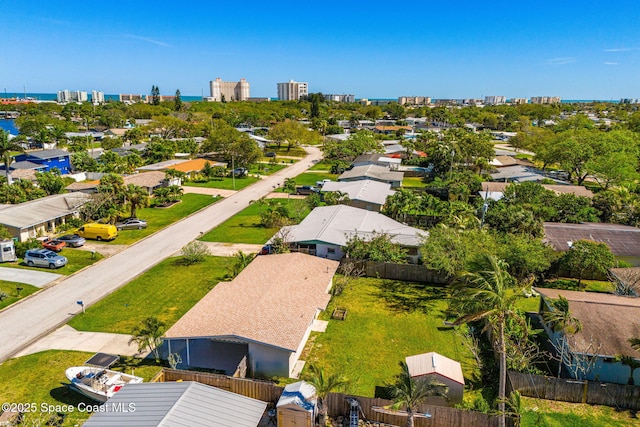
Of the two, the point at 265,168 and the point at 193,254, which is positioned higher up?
the point at 265,168

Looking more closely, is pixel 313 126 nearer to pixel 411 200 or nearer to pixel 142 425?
pixel 411 200

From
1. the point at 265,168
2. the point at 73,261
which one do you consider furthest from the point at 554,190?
the point at 73,261

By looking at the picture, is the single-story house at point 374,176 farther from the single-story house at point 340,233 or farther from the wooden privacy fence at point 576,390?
the wooden privacy fence at point 576,390

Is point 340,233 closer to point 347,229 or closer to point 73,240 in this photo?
point 347,229

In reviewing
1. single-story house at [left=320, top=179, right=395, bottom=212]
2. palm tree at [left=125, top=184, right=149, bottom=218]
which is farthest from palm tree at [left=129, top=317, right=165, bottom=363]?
single-story house at [left=320, top=179, right=395, bottom=212]

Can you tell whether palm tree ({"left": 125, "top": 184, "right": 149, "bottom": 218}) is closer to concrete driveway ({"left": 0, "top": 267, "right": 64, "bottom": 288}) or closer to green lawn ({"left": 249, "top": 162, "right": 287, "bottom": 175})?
concrete driveway ({"left": 0, "top": 267, "right": 64, "bottom": 288})

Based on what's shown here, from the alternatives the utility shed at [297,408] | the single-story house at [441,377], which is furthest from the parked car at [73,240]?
the single-story house at [441,377]
